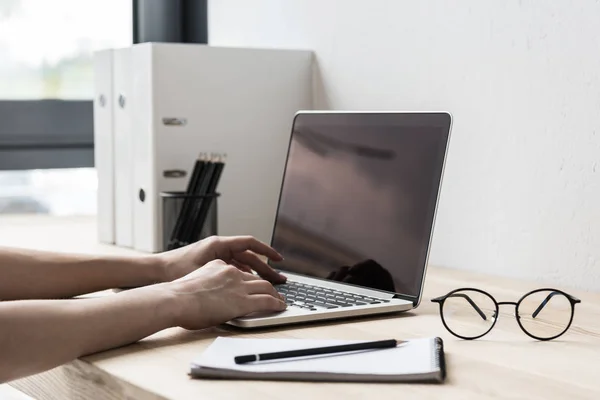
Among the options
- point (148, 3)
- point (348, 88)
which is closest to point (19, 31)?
point (148, 3)

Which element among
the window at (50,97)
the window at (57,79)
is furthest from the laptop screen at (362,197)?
the window at (50,97)

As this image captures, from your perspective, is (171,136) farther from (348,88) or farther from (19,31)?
(19,31)

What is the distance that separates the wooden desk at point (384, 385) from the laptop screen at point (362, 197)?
8cm

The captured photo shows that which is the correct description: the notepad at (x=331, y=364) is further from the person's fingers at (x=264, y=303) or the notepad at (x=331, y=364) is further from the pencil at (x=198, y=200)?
the pencil at (x=198, y=200)

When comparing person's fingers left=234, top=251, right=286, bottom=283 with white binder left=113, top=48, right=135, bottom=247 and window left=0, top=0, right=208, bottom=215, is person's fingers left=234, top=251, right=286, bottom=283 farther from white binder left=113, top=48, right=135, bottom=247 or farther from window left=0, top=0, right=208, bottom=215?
window left=0, top=0, right=208, bottom=215

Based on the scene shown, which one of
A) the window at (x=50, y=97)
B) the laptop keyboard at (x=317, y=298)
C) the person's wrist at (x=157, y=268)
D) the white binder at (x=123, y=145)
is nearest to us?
the laptop keyboard at (x=317, y=298)

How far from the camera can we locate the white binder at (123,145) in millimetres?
1770

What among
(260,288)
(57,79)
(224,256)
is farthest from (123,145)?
(260,288)

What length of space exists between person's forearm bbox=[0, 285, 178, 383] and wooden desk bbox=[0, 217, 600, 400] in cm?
2

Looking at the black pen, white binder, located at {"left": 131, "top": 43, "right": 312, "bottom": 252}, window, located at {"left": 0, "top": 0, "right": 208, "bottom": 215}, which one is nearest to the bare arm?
the black pen

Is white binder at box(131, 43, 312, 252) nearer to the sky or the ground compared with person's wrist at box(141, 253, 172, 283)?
nearer to the sky

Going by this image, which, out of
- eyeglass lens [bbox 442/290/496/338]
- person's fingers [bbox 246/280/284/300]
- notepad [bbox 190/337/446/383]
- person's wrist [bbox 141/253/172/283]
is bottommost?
eyeglass lens [bbox 442/290/496/338]

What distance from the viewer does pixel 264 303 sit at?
3.46ft

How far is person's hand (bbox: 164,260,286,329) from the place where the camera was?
1.01 m
